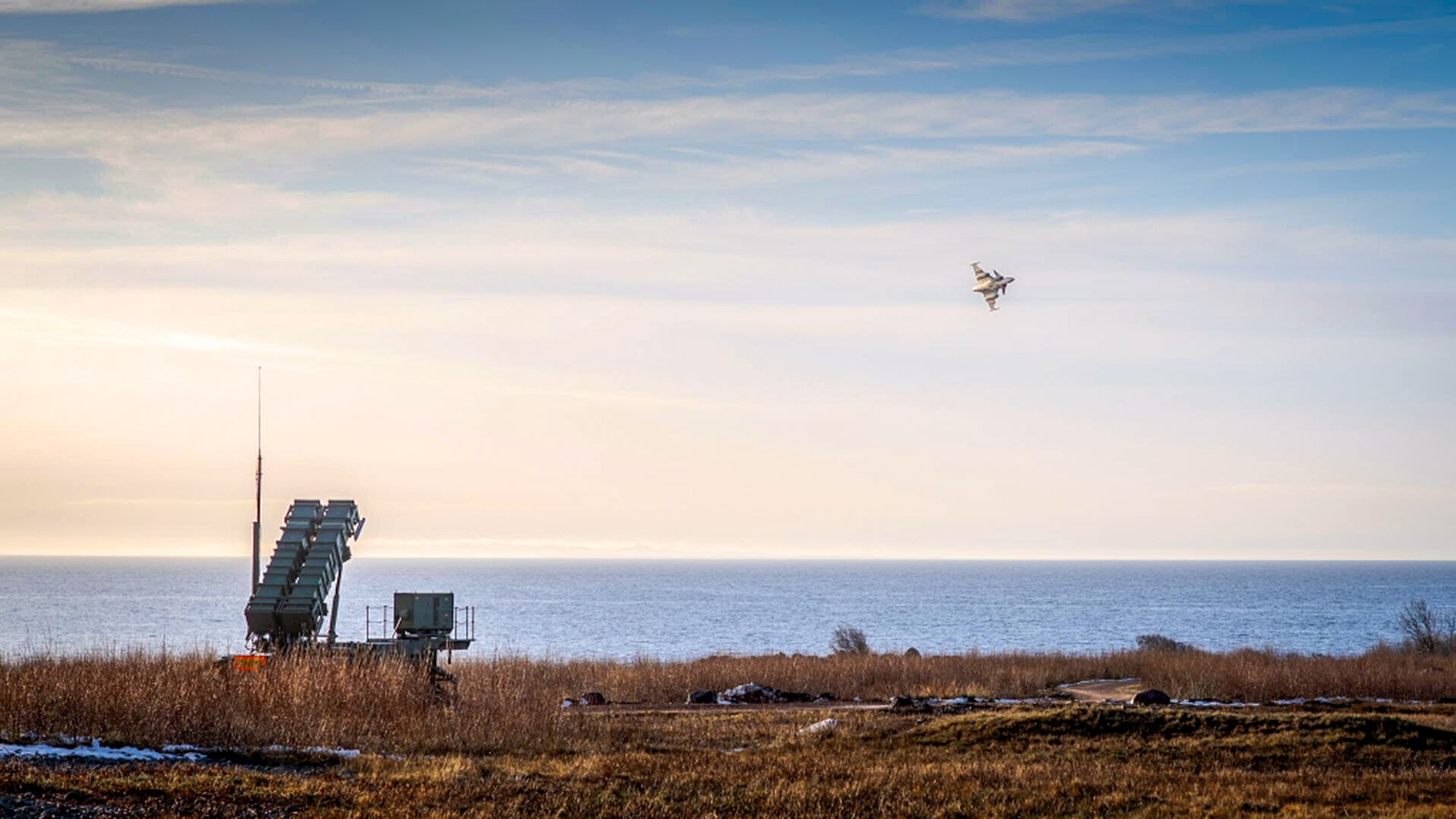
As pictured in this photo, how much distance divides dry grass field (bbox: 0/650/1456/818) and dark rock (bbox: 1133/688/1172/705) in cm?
203

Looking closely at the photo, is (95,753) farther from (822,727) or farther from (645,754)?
(822,727)

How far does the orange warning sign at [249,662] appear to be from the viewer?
31.5 meters

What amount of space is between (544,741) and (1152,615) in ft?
414

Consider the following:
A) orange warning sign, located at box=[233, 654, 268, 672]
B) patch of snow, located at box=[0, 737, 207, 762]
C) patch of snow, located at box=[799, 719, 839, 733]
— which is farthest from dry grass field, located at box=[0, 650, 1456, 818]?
orange warning sign, located at box=[233, 654, 268, 672]

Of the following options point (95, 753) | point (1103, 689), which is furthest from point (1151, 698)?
point (95, 753)

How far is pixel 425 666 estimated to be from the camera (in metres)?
34.3

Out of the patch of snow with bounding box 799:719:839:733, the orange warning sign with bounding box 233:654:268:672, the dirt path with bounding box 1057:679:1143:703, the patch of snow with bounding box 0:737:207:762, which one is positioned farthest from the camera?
the dirt path with bounding box 1057:679:1143:703

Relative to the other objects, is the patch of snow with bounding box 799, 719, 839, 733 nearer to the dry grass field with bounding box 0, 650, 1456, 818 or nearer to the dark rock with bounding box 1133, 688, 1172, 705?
the dry grass field with bounding box 0, 650, 1456, 818

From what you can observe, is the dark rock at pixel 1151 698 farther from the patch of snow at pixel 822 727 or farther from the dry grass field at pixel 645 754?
the patch of snow at pixel 822 727

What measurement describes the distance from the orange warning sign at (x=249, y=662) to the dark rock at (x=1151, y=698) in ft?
69.6

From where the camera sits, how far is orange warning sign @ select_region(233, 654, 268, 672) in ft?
103

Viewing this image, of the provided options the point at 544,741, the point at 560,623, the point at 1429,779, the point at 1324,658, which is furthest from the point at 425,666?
the point at 560,623

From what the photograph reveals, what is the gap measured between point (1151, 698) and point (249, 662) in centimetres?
2239

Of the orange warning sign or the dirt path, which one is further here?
the dirt path
